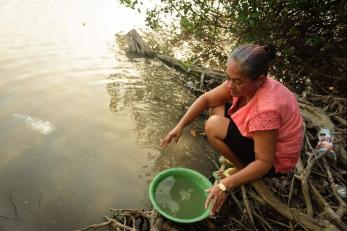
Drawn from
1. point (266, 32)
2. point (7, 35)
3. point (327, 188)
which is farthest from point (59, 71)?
point (327, 188)

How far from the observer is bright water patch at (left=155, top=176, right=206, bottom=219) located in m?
2.67

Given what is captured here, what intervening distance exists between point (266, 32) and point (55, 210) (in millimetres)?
3645

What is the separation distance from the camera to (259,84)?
2.18m

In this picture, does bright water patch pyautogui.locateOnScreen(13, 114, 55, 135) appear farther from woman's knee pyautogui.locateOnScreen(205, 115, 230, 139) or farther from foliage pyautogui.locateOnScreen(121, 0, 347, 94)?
foliage pyautogui.locateOnScreen(121, 0, 347, 94)

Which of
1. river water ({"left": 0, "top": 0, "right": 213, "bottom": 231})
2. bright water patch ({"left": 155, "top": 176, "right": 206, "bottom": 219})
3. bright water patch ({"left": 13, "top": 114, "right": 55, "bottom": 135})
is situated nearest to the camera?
bright water patch ({"left": 155, "top": 176, "right": 206, "bottom": 219})

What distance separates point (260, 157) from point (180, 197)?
931 mm

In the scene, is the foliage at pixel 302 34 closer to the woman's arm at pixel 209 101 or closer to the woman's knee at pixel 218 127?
the woman's arm at pixel 209 101

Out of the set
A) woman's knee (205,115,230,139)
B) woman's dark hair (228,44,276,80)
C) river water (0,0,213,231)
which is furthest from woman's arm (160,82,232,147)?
river water (0,0,213,231)

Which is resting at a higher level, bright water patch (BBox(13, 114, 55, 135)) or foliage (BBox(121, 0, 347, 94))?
foliage (BBox(121, 0, 347, 94))

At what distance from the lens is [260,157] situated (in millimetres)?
2150

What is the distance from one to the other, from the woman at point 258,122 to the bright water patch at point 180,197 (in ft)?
1.52

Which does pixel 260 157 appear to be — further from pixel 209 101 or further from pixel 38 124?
pixel 38 124

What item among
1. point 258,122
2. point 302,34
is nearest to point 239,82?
point 258,122

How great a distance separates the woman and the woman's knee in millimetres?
35
